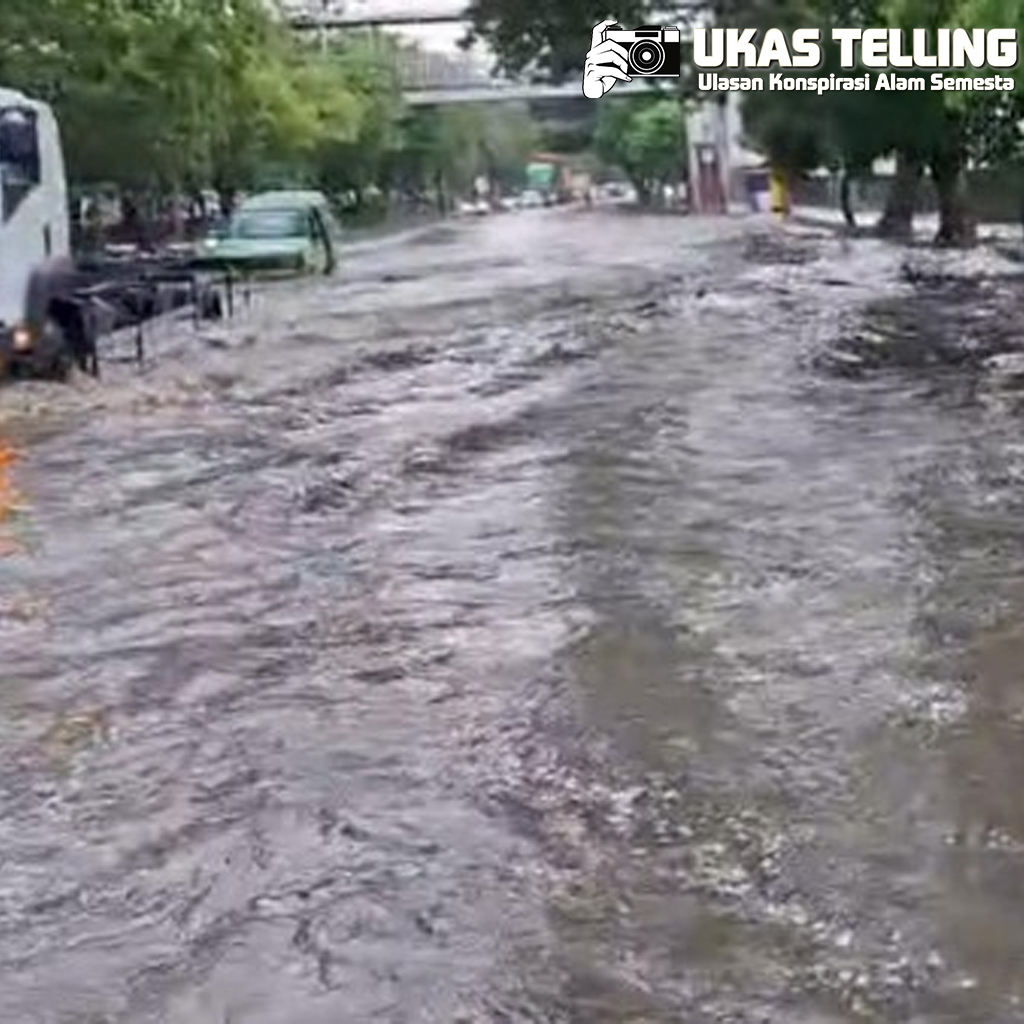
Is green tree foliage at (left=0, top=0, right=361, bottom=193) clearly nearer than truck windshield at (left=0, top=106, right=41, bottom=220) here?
No

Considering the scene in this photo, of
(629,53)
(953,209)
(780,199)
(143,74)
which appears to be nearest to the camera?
(143,74)

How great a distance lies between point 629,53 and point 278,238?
31.1 feet

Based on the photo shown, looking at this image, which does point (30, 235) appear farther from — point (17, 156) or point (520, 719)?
point (520, 719)

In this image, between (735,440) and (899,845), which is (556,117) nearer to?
(735,440)

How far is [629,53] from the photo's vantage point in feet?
154

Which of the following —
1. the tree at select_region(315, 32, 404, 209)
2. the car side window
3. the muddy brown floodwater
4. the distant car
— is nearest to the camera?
the muddy brown floodwater

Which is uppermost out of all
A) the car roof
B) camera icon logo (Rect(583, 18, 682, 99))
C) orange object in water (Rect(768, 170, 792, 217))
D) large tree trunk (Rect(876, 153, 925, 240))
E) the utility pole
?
the utility pole

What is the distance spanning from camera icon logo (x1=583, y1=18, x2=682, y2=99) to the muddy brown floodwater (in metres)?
27.7

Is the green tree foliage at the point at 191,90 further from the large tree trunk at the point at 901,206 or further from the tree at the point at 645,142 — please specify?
the tree at the point at 645,142

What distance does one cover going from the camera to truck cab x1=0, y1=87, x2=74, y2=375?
21.9 m

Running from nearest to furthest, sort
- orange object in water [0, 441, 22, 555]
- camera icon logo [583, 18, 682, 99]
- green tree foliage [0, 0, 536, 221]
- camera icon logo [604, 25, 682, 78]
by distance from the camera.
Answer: orange object in water [0, 441, 22, 555]
green tree foliage [0, 0, 536, 221]
camera icon logo [583, 18, 682, 99]
camera icon logo [604, 25, 682, 78]

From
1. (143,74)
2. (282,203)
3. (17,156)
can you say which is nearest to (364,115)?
(282,203)

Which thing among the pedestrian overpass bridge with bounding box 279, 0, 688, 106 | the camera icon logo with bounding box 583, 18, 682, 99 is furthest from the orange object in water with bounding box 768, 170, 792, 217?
the camera icon logo with bounding box 583, 18, 682, 99

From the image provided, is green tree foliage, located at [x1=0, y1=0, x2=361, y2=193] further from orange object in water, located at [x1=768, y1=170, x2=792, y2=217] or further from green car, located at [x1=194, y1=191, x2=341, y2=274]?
orange object in water, located at [x1=768, y1=170, x2=792, y2=217]
